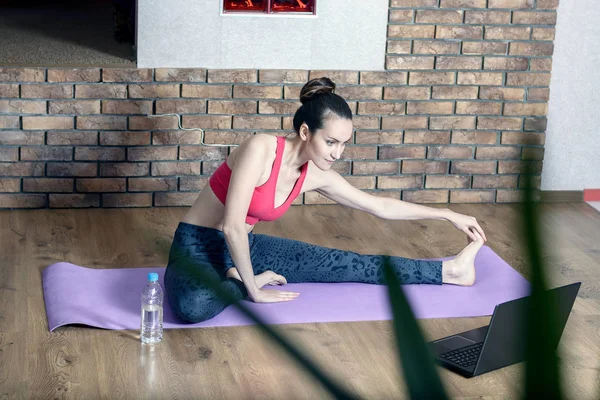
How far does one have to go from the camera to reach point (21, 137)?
3.87 meters

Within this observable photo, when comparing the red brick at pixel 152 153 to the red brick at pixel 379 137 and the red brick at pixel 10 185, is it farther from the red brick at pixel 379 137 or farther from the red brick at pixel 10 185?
the red brick at pixel 379 137

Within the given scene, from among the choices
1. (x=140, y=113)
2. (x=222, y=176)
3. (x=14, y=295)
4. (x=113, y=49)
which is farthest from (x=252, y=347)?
(x=113, y=49)

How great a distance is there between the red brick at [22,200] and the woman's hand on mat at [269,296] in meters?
1.50

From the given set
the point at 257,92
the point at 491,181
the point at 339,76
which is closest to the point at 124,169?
the point at 257,92

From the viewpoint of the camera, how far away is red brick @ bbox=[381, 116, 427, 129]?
13.9 feet

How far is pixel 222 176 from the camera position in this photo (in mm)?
2920

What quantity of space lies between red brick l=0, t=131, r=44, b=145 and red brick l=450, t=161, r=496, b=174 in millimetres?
1956

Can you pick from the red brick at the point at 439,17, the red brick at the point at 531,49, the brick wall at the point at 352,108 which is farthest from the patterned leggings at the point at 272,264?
the red brick at the point at 531,49

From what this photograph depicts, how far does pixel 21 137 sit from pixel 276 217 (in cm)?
151

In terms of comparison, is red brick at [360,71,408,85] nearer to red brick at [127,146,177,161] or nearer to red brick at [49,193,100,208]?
red brick at [127,146,177,161]

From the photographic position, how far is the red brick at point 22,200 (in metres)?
3.94

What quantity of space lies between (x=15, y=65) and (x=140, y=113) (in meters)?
0.56

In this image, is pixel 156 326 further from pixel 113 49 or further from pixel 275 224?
pixel 113 49

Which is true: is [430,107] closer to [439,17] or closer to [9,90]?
[439,17]
